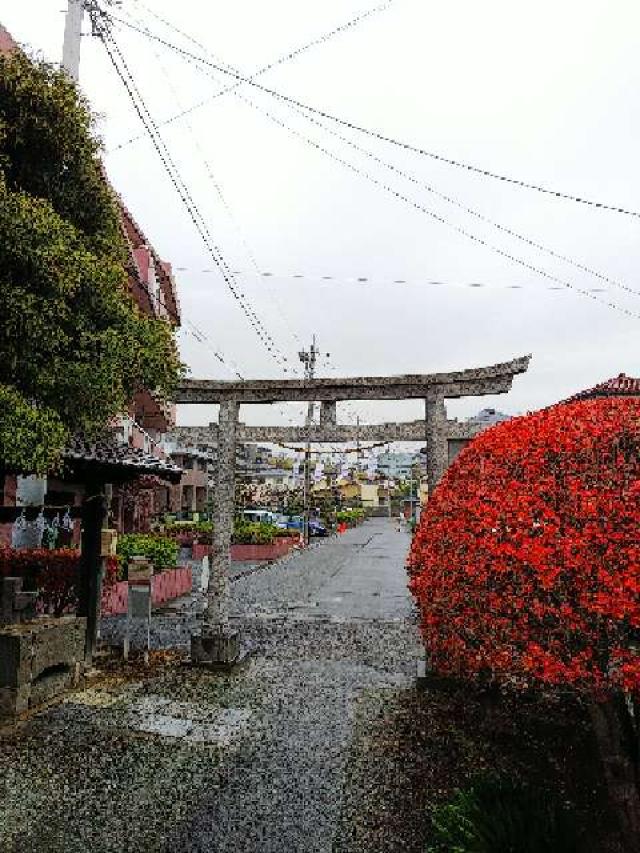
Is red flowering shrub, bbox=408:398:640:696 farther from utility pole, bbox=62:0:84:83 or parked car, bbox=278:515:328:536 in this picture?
parked car, bbox=278:515:328:536

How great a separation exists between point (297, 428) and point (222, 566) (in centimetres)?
272

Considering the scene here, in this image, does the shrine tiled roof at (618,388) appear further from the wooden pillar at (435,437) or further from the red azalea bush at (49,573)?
the red azalea bush at (49,573)

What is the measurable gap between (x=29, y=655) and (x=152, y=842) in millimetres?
3543

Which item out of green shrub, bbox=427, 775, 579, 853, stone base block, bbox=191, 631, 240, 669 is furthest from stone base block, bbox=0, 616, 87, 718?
green shrub, bbox=427, 775, 579, 853

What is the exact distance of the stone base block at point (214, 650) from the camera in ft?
29.4

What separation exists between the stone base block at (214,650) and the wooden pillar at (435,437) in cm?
386

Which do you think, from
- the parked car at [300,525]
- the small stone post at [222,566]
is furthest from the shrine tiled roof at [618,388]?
the parked car at [300,525]

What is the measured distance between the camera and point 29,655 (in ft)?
23.1

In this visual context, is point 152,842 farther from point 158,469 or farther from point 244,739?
point 158,469

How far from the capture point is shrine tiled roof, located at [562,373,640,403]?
51.5 feet

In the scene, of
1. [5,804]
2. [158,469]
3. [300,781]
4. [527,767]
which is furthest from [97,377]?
[527,767]

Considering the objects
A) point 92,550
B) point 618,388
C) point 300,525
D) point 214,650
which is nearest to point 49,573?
point 92,550

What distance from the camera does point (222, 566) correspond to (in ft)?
32.3

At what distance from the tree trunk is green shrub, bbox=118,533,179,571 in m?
12.6
